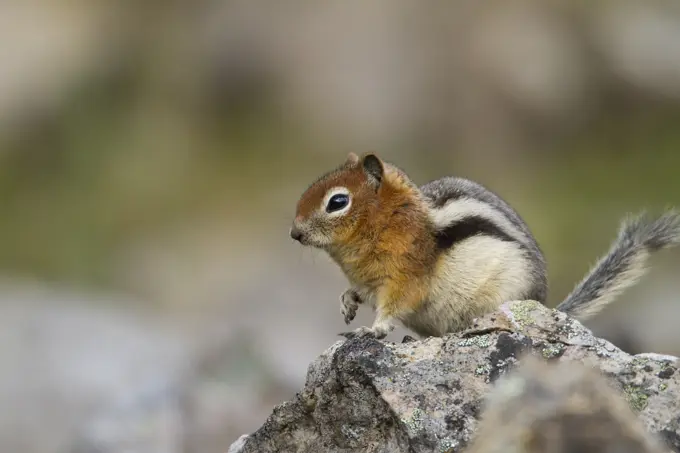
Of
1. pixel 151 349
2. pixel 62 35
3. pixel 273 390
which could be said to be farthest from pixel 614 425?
pixel 62 35

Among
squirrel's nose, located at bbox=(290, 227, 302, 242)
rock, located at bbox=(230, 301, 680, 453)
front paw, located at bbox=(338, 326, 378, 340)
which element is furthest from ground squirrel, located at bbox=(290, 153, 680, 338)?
rock, located at bbox=(230, 301, 680, 453)

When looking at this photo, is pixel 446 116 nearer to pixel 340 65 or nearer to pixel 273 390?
pixel 340 65

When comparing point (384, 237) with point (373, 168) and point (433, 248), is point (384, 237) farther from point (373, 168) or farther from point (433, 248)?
point (373, 168)

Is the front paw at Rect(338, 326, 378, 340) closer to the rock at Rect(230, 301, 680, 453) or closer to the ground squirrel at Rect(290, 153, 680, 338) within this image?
the rock at Rect(230, 301, 680, 453)

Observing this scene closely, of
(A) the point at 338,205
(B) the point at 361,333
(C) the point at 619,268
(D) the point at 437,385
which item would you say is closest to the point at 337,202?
(A) the point at 338,205

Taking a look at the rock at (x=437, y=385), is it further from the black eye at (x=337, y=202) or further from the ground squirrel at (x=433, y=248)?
the black eye at (x=337, y=202)

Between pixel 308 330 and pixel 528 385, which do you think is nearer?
pixel 528 385
